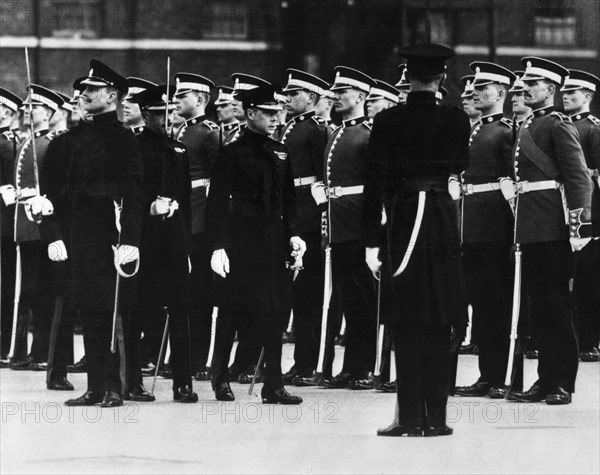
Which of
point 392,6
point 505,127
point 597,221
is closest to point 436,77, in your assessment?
point 392,6

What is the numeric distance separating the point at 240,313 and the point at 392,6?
2645mm

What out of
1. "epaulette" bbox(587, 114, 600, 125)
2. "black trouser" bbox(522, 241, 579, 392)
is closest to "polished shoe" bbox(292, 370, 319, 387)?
"black trouser" bbox(522, 241, 579, 392)

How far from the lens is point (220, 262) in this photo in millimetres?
12711

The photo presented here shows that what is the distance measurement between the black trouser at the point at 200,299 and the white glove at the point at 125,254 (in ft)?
3.34

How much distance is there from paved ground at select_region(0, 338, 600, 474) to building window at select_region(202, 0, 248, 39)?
109 inches

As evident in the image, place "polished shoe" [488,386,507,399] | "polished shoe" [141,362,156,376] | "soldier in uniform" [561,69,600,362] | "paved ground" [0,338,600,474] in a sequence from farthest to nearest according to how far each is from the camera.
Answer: "soldier in uniform" [561,69,600,362]
"polished shoe" [141,362,156,376]
"polished shoe" [488,386,507,399]
"paved ground" [0,338,600,474]

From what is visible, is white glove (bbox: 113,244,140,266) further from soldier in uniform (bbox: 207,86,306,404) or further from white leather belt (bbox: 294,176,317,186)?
white leather belt (bbox: 294,176,317,186)

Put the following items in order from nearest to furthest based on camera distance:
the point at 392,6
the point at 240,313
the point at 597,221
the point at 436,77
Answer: the point at 436,77
the point at 392,6
the point at 240,313
the point at 597,221

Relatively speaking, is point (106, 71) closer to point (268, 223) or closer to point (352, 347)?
point (268, 223)

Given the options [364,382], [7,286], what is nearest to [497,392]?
[364,382]

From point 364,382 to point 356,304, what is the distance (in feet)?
2.05

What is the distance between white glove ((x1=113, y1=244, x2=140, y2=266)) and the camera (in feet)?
40.8

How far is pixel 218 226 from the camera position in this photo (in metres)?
12.7

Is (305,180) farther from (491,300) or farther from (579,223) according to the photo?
(579,223)
